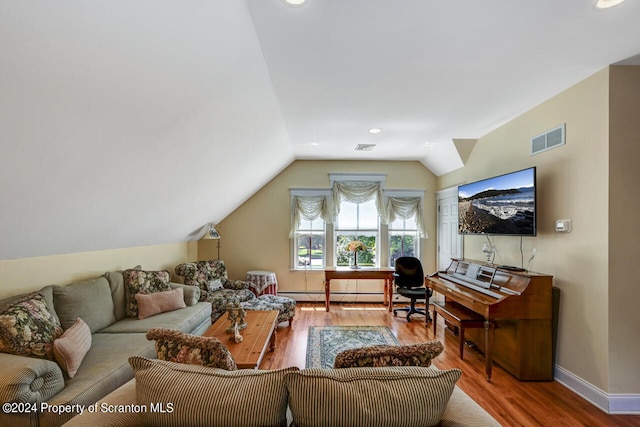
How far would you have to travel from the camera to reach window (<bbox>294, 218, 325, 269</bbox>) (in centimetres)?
562

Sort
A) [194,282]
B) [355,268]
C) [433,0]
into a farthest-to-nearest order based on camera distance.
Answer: [355,268] → [194,282] → [433,0]

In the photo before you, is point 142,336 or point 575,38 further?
point 142,336

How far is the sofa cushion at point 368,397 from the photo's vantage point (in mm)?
1024

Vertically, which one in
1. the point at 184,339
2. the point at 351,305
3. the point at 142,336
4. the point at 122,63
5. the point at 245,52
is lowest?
the point at 351,305

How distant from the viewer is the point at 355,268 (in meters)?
5.06

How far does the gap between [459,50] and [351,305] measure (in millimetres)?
4340

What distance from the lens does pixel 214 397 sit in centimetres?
105

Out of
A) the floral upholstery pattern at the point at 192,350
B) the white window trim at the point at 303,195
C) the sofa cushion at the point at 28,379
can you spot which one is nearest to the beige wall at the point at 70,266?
the sofa cushion at the point at 28,379

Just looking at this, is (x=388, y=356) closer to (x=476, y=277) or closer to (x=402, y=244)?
(x=476, y=277)

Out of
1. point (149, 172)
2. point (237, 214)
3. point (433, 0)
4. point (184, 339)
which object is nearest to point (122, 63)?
point (149, 172)

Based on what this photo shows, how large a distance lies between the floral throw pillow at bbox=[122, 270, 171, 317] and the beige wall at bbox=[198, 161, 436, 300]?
217 centimetres

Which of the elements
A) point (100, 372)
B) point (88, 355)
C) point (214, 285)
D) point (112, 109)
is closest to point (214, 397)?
point (100, 372)

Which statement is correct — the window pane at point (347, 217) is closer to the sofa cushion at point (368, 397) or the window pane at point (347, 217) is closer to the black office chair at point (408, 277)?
the black office chair at point (408, 277)

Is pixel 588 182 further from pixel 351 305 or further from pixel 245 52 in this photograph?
pixel 351 305
